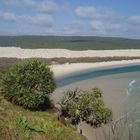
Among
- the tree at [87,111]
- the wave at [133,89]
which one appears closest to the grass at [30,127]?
the tree at [87,111]

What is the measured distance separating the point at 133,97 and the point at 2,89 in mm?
18243

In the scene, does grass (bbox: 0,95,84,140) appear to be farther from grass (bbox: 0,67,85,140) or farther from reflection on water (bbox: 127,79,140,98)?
reflection on water (bbox: 127,79,140,98)

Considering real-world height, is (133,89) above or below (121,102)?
below

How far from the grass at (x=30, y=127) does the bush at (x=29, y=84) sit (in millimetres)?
1268

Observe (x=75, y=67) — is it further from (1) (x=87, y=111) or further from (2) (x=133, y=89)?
(1) (x=87, y=111)

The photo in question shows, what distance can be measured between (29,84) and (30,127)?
6.23 meters

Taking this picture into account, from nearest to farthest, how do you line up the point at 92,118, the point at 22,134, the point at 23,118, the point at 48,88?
the point at 22,134 → the point at 23,118 → the point at 92,118 → the point at 48,88

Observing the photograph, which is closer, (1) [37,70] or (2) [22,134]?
(2) [22,134]


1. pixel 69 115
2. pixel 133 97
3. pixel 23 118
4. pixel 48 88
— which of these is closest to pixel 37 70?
pixel 48 88

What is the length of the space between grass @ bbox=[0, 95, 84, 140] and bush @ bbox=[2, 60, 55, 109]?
4.16 ft

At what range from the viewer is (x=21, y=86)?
26.0 meters

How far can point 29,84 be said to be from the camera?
85.3 feet

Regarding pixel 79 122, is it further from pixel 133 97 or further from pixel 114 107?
pixel 133 97

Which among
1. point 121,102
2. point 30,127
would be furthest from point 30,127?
point 121,102
